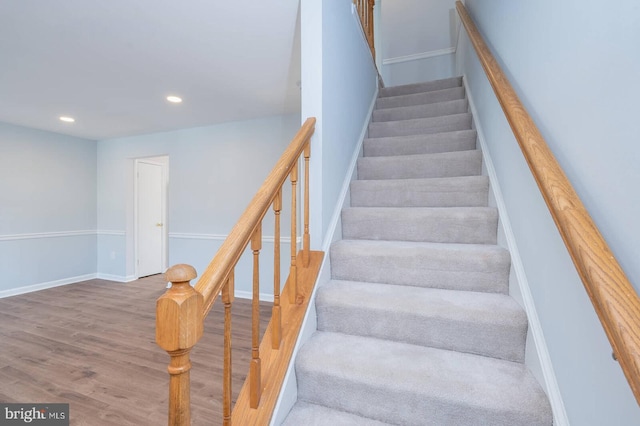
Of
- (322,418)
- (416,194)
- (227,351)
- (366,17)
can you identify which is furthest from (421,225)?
(366,17)

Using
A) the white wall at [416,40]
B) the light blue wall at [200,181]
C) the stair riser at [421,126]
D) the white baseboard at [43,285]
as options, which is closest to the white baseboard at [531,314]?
the stair riser at [421,126]

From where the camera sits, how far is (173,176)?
168 inches

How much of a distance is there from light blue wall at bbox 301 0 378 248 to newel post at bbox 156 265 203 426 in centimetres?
99

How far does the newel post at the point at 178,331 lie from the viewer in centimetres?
63

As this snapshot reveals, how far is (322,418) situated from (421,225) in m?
1.12

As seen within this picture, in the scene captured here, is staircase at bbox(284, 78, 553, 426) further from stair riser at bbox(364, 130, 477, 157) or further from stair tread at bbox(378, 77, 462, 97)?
stair tread at bbox(378, 77, 462, 97)

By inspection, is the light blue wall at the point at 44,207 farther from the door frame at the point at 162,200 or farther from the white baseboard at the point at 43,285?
the door frame at the point at 162,200

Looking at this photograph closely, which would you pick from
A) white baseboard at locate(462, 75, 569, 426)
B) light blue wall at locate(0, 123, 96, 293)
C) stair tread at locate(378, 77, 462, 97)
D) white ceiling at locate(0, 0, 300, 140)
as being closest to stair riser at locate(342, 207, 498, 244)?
white baseboard at locate(462, 75, 569, 426)

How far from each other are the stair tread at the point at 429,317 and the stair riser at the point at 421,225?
360 millimetres

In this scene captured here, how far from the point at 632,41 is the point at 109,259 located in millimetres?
5942

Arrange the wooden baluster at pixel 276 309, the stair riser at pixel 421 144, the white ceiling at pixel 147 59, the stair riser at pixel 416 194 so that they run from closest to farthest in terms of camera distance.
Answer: the wooden baluster at pixel 276 309, the white ceiling at pixel 147 59, the stair riser at pixel 416 194, the stair riser at pixel 421 144

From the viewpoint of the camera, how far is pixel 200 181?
4.11 metres

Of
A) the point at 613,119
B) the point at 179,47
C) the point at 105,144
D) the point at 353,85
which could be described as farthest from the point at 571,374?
the point at 105,144

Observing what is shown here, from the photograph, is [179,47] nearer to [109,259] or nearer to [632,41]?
[632,41]
